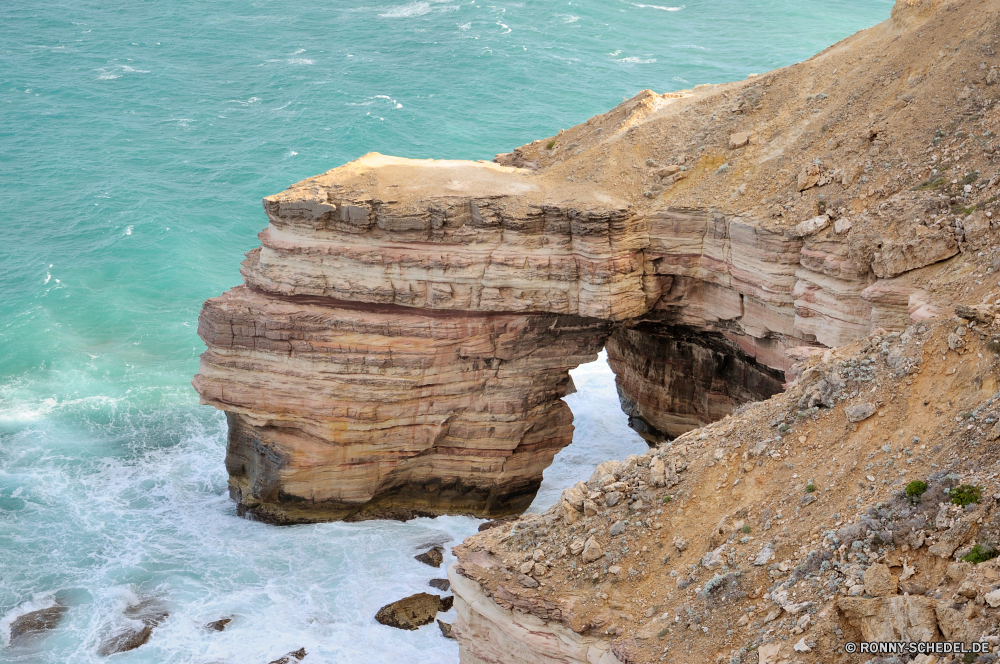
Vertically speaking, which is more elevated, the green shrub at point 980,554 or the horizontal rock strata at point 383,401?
the green shrub at point 980,554

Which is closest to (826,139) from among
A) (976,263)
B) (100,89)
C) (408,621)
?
(976,263)

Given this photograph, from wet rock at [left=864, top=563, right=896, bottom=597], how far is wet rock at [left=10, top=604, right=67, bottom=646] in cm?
2332

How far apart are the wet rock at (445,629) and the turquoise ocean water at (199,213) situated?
0.31m

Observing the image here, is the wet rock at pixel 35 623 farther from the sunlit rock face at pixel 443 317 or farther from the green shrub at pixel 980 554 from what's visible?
the green shrub at pixel 980 554

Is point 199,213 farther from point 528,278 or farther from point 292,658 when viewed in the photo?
point 292,658

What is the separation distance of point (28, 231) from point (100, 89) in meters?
18.4

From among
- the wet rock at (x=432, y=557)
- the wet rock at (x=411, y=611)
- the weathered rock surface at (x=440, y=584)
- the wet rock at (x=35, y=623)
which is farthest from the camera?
the wet rock at (x=432, y=557)

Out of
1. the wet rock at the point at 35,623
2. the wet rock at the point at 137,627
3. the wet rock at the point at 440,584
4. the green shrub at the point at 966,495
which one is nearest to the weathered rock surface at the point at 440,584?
the wet rock at the point at 440,584

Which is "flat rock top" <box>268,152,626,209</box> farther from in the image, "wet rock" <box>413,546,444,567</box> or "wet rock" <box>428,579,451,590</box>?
"wet rock" <box>428,579,451,590</box>

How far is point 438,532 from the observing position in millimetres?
32531

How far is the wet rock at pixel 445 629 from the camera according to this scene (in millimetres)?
27219

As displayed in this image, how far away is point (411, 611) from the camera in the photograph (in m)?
28.2

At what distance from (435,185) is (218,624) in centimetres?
1475

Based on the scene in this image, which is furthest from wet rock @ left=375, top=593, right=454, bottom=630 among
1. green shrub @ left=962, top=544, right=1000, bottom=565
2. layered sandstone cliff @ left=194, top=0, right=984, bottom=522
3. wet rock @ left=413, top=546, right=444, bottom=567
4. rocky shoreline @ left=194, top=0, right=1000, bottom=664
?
green shrub @ left=962, top=544, right=1000, bottom=565
